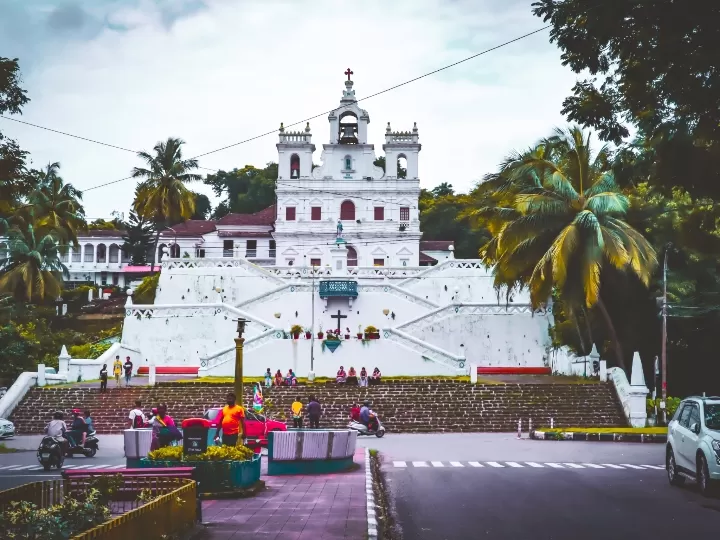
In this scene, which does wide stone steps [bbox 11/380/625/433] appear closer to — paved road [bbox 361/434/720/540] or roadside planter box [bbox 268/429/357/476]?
paved road [bbox 361/434/720/540]

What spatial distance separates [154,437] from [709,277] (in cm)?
2693

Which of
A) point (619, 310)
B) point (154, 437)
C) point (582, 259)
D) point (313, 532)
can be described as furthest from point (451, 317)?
point (313, 532)

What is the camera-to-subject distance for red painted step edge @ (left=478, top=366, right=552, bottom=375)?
4500 cm

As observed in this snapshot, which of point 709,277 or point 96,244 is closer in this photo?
point 709,277

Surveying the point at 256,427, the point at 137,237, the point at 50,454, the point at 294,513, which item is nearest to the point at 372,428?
the point at 256,427

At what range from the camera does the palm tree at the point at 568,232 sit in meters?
35.2

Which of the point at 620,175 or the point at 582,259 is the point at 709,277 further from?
the point at 620,175

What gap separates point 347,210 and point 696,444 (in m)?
51.4

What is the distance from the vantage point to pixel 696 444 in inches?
572

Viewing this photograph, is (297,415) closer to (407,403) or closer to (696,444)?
(407,403)

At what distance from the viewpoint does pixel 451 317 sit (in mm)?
47844

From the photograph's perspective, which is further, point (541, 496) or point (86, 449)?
point (86, 449)

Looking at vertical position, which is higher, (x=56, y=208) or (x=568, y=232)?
(x=56, y=208)

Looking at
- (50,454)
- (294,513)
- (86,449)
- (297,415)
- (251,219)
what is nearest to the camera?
(294,513)
